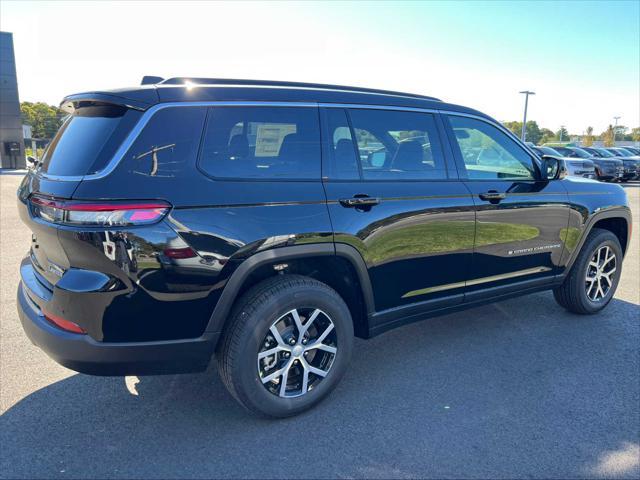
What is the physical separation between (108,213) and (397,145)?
1975 millimetres

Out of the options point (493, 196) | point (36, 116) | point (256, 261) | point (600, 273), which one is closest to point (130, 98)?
point (256, 261)

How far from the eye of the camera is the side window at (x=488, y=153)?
12.6ft

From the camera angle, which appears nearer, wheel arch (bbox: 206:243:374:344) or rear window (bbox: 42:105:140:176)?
rear window (bbox: 42:105:140:176)

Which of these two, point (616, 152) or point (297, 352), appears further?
point (616, 152)

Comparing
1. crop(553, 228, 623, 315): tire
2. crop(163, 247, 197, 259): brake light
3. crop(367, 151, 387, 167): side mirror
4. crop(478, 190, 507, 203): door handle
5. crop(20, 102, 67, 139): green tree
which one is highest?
crop(20, 102, 67, 139): green tree

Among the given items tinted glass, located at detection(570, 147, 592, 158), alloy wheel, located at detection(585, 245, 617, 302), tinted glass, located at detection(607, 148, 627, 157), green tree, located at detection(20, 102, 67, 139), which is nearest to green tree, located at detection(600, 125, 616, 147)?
tinted glass, located at detection(607, 148, 627, 157)

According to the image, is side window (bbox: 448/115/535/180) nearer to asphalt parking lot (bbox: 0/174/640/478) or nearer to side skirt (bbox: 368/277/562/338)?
side skirt (bbox: 368/277/562/338)

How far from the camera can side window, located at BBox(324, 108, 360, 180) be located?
10.2 feet

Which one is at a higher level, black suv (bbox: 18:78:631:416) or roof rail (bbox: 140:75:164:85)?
roof rail (bbox: 140:75:164:85)

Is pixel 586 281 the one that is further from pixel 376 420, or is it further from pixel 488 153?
pixel 376 420

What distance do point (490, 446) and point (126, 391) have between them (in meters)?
2.25

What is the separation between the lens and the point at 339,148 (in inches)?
125

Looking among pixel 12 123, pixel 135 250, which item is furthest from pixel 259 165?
pixel 12 123

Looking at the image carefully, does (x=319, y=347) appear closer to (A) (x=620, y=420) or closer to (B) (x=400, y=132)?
(B) (x=400, y=132)
